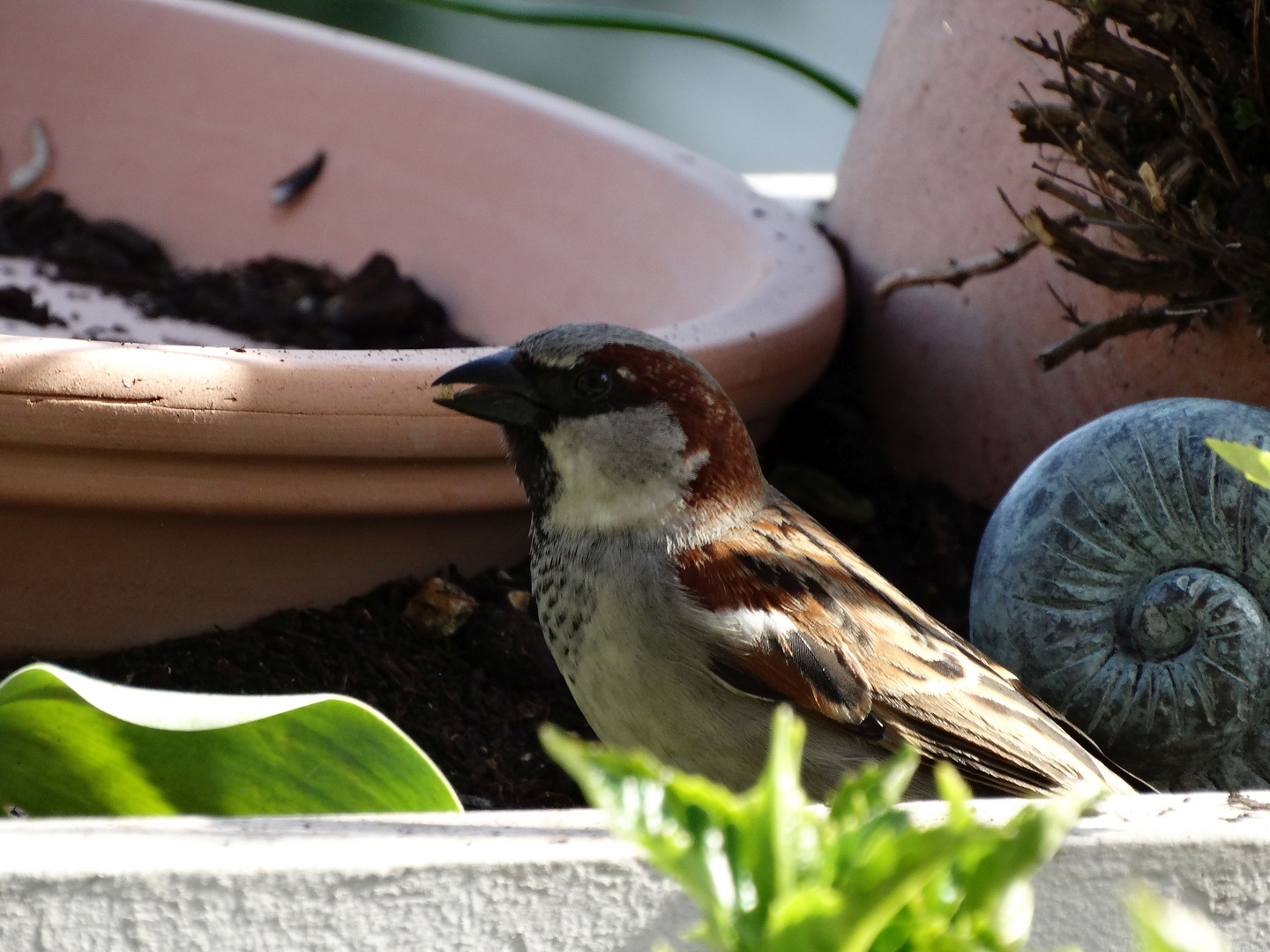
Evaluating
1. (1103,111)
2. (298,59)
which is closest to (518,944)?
(1103,111)

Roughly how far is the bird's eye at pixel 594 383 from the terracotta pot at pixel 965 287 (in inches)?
32.1

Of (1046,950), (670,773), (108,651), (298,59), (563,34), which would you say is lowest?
(563,34)

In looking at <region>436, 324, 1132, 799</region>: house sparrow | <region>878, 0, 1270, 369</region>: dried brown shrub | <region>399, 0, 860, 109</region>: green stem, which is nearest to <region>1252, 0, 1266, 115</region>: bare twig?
<region>878, 0, 1270, 369</region>: dried brown shrub

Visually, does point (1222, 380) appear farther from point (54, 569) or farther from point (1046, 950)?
point (54, 569)

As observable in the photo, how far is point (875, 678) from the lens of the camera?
Result: 1.27m

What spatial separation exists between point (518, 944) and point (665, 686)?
1.48 ft

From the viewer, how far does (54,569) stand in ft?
4.88

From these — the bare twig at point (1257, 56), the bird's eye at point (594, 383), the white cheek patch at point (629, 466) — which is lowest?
the white cheek patch at point (629, 466)

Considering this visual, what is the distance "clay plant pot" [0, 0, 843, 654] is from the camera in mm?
1393

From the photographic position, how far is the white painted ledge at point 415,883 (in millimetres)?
741

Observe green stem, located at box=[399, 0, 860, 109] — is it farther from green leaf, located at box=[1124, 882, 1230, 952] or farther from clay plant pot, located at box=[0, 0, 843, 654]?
green leaf, located at box=[1124, 882, 1230, 952]

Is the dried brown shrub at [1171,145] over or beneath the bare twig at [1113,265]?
over

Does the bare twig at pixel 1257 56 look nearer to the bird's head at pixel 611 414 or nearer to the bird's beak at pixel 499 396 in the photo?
the bird's head at pixel 611 414

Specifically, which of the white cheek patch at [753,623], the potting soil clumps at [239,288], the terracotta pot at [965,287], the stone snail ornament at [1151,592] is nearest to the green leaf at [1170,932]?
the white cheek patch at [753,623]
